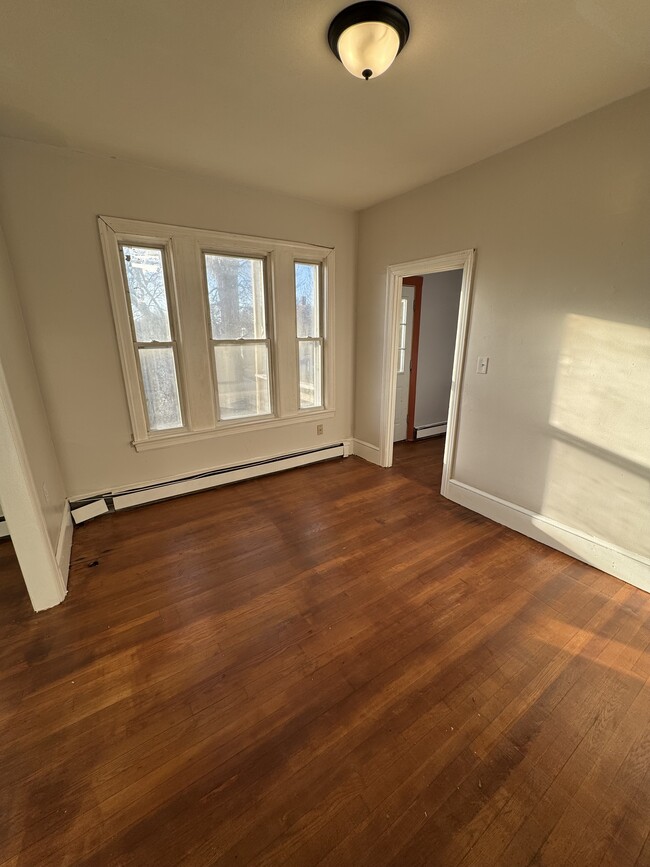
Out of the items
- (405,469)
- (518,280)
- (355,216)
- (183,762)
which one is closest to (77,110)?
(355,216)

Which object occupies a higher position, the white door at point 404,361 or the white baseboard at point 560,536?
the white door at point 404,361

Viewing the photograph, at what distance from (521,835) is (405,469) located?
9.38 feet

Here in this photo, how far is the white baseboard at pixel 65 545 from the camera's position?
2091 millimetres

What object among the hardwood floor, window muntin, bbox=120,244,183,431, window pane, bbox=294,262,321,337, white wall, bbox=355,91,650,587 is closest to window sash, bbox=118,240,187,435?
window muntin, bbox=120,244,183,431

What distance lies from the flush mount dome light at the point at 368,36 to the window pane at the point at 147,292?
1922 millimetres

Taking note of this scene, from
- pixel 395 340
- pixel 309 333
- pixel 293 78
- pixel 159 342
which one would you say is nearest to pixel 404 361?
pixel 395 340

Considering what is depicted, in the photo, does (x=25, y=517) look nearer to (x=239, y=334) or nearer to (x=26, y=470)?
(x=26, y=470)

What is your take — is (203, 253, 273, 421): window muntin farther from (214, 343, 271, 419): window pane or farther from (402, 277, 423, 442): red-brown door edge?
(402, 277, 423, 442): red-brown door edge

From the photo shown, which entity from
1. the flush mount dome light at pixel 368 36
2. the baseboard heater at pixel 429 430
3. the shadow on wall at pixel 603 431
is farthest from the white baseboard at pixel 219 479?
the flush mount dome light at pixel 368 36

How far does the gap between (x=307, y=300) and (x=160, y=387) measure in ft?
5.48

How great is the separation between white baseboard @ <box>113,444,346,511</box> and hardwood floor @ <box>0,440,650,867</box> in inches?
20.6

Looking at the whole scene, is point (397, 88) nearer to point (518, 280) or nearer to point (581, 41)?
point (581, 41)

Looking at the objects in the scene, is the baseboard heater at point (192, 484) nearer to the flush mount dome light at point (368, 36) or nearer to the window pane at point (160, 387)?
the window pane at point (160, 387)

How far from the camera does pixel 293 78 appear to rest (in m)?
1.63
